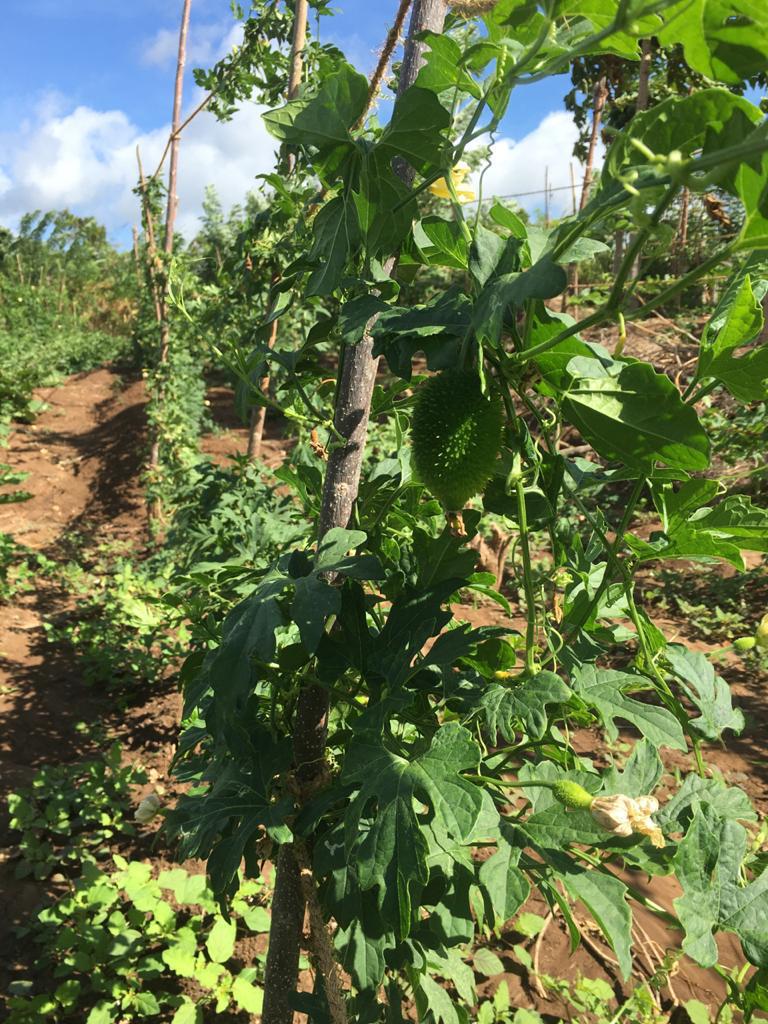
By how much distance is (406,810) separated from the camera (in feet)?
2.66

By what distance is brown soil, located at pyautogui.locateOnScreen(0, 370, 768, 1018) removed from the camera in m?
2.28

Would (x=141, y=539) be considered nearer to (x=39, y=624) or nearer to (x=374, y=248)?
(x=39, y=624)

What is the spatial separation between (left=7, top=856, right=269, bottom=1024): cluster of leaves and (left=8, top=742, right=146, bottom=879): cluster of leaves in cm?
25

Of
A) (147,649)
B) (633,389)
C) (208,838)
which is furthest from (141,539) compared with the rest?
(633,389)

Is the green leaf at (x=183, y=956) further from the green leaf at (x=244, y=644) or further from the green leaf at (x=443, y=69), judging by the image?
the green leaf at (x=443, y=69)

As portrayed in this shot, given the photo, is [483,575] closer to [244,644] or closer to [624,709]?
[624,709]

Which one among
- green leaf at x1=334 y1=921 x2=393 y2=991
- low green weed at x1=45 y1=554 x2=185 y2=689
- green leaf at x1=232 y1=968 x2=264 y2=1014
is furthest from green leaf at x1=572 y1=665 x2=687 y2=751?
low green weed at x1=45 y1=554 x2=185 y2=689

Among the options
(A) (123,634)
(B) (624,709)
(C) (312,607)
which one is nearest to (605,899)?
(B) (624,709)

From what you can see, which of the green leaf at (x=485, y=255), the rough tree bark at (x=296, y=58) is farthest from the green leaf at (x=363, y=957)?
the rough tree bark at (x=296, y=58)

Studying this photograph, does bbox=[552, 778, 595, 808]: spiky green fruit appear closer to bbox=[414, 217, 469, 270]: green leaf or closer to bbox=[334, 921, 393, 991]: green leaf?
bbox=[334, 921, 393, 991]: green leaf

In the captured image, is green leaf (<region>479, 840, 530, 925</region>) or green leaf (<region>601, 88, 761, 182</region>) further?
green leaf (<region>479, 840, 530, 925</region>)

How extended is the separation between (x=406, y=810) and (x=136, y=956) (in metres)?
1.92

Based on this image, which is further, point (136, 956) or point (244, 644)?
point (136, 956)

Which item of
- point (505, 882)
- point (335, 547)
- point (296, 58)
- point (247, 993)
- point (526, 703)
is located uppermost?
point (296, 58)
